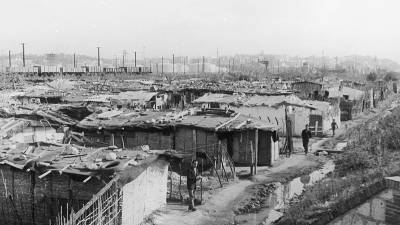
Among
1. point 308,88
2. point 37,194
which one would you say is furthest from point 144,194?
point 308,88

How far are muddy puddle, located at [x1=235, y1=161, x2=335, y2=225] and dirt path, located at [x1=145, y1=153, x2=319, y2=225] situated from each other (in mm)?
446

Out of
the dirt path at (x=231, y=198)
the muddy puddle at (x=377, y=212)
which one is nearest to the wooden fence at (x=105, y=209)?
the dirt path at (x=231, y=198)

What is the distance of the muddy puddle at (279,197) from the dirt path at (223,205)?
45 cm

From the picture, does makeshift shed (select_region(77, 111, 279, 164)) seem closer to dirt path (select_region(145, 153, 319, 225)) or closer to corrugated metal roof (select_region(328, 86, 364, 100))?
dirt path (select_region(145, 153, 319, 225))

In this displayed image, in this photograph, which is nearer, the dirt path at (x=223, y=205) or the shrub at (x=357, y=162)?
the dirt path at (x=223, y=205)

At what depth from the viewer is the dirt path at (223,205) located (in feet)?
43.7

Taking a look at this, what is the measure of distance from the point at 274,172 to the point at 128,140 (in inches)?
238

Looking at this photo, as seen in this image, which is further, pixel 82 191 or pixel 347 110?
pixel 347 110

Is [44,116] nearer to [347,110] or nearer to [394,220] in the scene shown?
[394,220]

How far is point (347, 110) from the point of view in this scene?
3825 centimetres

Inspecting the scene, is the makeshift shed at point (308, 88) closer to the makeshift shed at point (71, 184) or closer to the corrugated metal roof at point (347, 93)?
the corrugated metal roof at point (347, 93)

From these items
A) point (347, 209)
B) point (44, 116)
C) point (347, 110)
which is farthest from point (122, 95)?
point (347, 209)

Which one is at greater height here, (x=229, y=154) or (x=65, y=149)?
(x=65, y=149)

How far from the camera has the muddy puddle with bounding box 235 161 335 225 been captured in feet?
45.1
